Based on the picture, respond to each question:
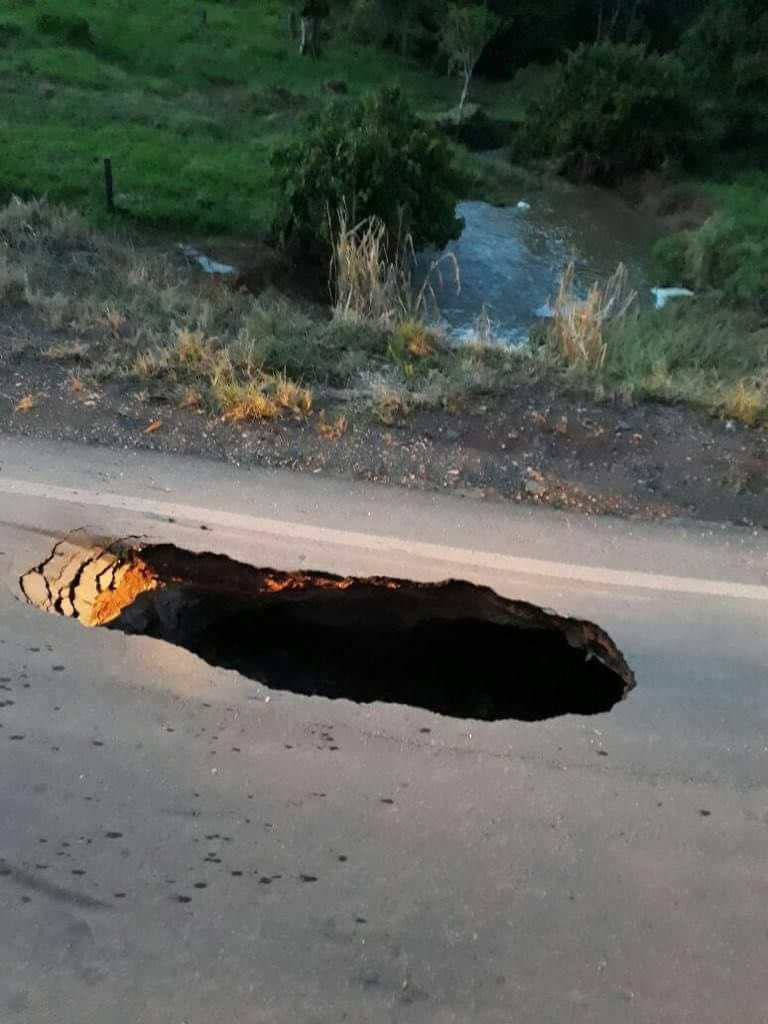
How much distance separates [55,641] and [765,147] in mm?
31459

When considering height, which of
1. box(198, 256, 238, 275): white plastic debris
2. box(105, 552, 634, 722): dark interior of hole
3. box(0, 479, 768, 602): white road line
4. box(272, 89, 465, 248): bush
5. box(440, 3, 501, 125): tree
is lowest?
box(105, 552, 634, 722): dark interior of hole

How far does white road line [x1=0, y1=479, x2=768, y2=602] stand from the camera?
4.79 m

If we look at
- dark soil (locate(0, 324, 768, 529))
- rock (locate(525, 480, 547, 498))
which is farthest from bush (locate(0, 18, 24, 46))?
rock (locate(525, 480, 547, 498))

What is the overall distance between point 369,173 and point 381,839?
469 inches

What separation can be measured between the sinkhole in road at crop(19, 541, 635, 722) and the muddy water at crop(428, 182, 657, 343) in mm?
7200

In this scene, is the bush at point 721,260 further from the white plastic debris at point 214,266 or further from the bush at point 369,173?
the white plastic debris at point 214,266

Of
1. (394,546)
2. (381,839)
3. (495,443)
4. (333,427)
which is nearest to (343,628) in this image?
(394,546)

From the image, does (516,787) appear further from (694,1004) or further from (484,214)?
(484,214)

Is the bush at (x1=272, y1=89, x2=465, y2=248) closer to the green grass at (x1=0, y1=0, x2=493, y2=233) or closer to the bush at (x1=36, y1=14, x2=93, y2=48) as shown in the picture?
the green grass at (x1=0, y1=0, x2=493, y2=233)

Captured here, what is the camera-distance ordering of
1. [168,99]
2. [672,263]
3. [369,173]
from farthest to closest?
[168,99] → [672,263] → [369,173]

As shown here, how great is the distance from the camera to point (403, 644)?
184 inches

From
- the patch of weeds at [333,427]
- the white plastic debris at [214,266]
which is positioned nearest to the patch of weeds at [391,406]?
the patch of weeds at [333,427]

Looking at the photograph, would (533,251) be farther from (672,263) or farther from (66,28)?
(66,28)

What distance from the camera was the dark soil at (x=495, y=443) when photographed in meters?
5.81
